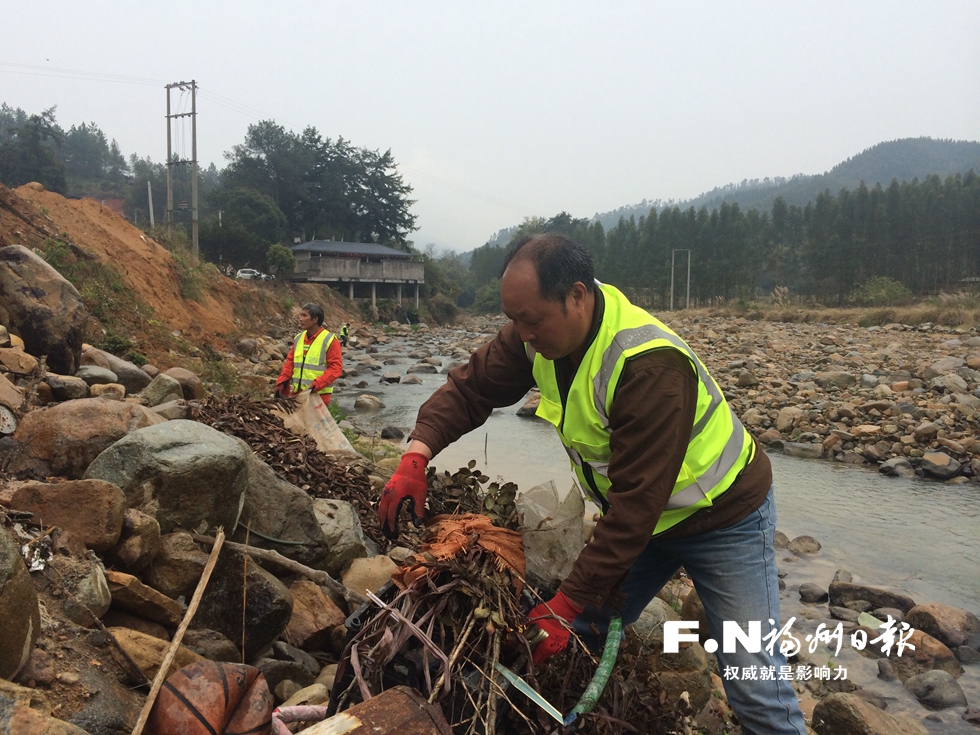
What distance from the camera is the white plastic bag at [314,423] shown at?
531 cm

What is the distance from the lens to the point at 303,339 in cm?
712

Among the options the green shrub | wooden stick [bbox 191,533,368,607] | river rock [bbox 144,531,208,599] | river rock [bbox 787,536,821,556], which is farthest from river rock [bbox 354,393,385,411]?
the green shrub

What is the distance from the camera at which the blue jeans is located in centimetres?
223

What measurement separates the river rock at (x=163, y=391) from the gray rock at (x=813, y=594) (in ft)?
18.2

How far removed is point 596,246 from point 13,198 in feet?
155

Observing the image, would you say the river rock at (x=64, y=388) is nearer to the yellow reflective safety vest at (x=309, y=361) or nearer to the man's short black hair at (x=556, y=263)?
the yellow reflective safety vest at (x=309, y=361)

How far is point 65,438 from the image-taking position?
337 cm

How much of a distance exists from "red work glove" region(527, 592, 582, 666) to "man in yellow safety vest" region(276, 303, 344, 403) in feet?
17.0

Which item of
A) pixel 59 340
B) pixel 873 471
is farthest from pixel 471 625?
pixel 873 471

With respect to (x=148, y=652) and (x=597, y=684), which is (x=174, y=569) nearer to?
(x=148, y=652)

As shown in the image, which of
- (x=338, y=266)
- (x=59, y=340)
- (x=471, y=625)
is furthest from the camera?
(x=338, y=266)

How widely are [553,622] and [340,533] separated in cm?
201

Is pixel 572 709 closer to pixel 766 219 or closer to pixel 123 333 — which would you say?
pixel 123 333

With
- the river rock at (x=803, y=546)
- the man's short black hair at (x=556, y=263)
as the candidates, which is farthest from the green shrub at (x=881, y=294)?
the man's short black hair at (x=556, y=263)
